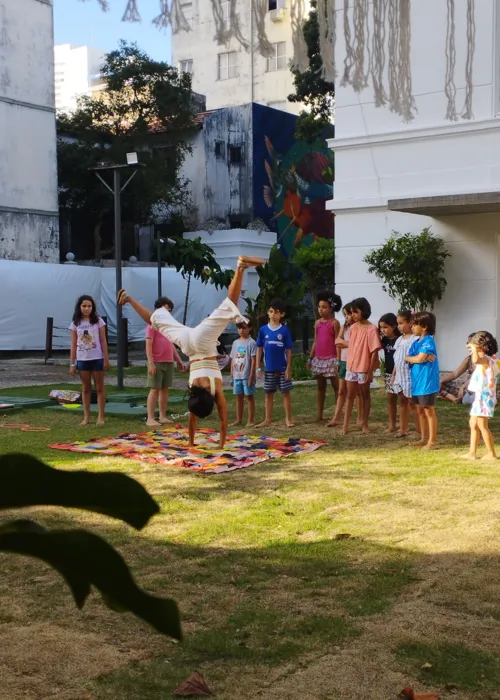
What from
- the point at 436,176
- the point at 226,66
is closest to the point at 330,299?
the point at 436,176

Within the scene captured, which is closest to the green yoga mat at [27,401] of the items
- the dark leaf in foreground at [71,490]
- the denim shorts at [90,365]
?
the denim shorts at [90,365]

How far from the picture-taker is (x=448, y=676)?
3432 millimetres

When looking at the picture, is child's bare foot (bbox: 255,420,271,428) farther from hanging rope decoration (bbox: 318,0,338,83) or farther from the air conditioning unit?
the air conditioning unit

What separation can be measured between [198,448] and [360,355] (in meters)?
2.20

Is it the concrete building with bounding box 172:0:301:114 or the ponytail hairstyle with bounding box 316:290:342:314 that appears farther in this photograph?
the concrete building with bounding box 172:0:301:114

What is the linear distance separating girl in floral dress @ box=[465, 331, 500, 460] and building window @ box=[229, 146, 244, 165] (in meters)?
24.7

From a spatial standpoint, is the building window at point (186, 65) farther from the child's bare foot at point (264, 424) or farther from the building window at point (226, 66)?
the child's bare foot at point (264, 424)

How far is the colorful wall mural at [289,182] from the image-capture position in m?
32.1

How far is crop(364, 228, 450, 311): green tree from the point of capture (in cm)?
1359

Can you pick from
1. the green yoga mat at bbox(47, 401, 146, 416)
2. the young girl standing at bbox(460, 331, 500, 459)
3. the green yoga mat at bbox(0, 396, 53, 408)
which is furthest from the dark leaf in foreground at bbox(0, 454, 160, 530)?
the green yoga mat at bbox(0, 396, 53, 408)

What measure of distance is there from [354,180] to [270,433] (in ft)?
20.0

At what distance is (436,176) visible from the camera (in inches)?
543

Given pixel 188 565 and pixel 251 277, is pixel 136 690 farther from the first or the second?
pixel 251 277

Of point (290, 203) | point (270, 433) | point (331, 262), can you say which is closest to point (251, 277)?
point (290, 203)
